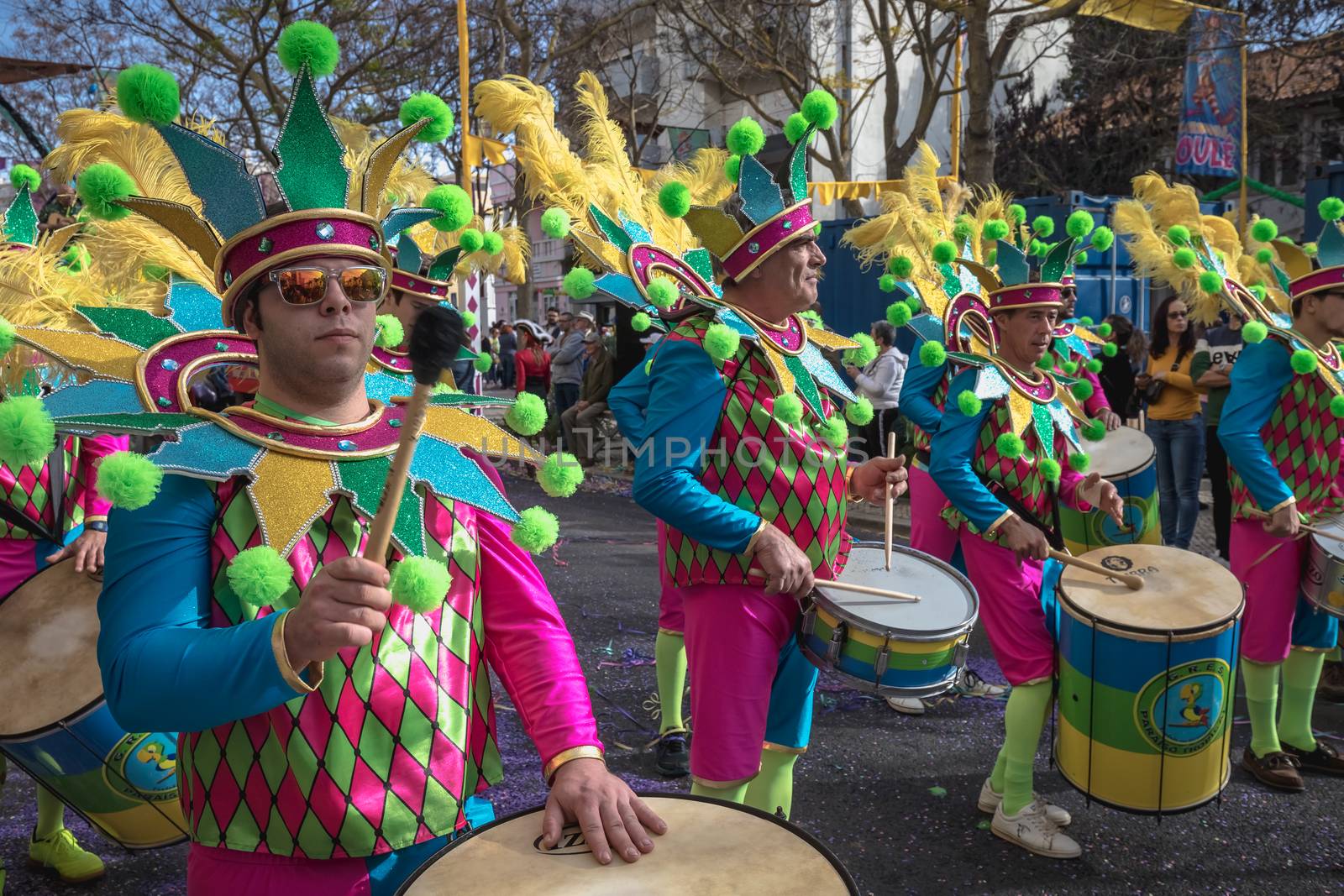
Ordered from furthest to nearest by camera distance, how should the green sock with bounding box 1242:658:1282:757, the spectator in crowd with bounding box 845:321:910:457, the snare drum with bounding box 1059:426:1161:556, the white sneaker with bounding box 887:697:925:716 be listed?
1. the spectator in crowd with bounding box 845:321:910:457
2. the snare drum with bounding box 1059:426:1161:556
3. the white sneaker with bounding box 887:697:925:716
4. the green sock with bounding box 1242:658:1282:757

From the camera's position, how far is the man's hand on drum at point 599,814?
5.00 ft

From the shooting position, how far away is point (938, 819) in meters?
3.83

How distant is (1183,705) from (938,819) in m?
1.04

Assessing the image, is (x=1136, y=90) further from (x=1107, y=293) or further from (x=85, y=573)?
Answer: (x=85, y=573)

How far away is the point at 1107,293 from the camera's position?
11383 mm

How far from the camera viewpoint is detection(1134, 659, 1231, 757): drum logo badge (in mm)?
3150

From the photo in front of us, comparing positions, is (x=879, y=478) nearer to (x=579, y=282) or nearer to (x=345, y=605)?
(x=579, y=282)

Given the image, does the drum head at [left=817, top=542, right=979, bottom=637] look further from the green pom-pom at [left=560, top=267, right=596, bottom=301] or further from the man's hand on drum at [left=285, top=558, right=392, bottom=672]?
the man's hand on drum at [left=285, top=558, right=392, bottom=672]

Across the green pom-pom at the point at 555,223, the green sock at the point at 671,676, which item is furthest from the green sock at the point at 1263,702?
the green pom-pom at the point at 555,223

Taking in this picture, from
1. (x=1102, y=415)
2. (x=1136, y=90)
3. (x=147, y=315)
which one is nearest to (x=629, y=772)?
(x=147, y=315)

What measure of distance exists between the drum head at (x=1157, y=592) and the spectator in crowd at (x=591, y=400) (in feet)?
29.7

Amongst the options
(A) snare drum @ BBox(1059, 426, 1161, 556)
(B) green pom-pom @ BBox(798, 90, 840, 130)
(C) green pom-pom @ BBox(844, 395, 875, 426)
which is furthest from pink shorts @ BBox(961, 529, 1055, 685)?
(B) green pom-pom @ BBox(798, 90, 840, 130)

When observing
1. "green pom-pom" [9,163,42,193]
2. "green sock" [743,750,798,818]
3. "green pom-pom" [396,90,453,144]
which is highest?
"green pom-pom" [9,163,42,193]

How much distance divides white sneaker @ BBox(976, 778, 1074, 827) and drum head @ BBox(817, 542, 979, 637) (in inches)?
36.3
